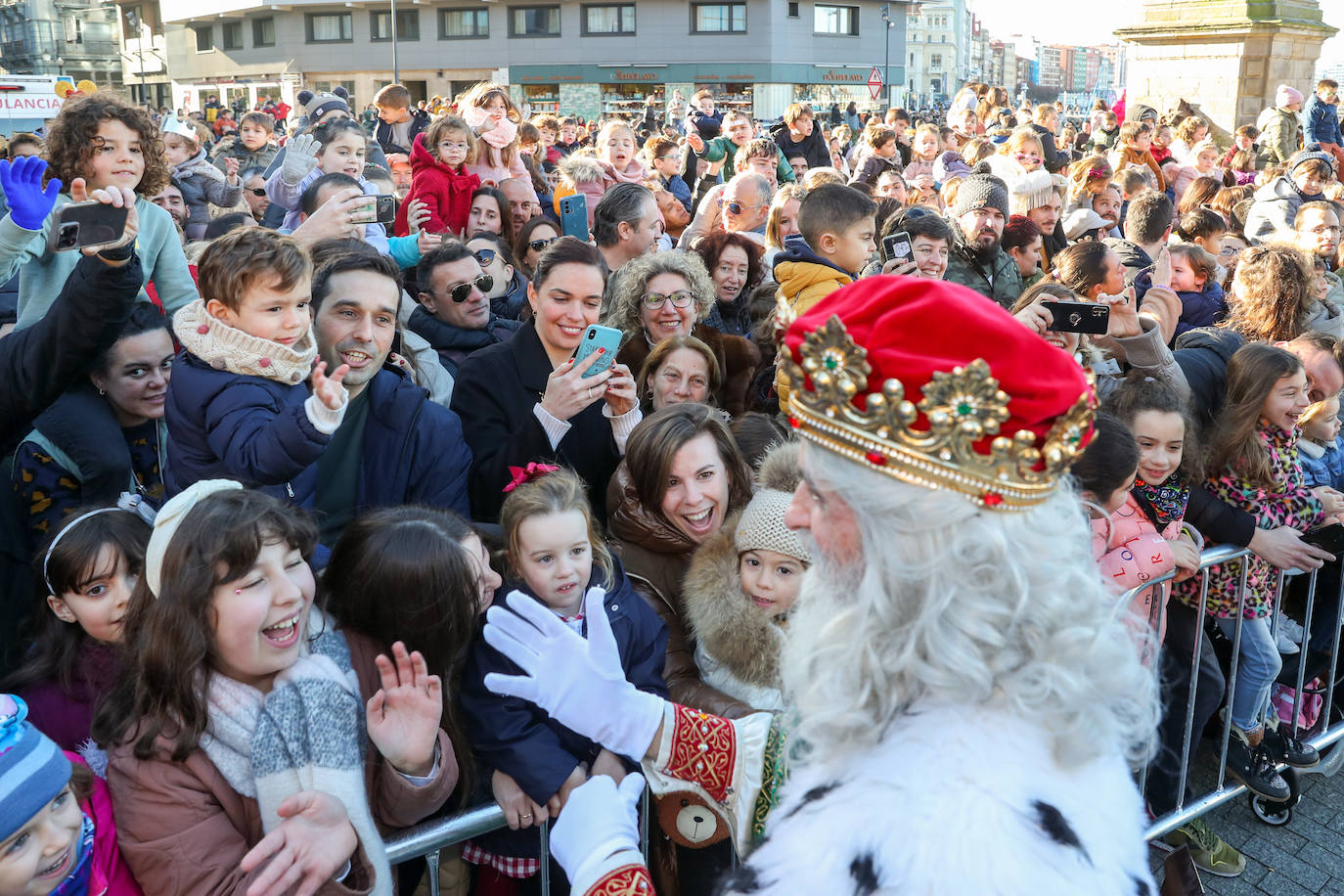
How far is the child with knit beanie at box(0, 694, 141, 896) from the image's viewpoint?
71.9 inches

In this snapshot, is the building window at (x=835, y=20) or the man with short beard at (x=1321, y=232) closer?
the man with short beard at (x=1321, y=232)

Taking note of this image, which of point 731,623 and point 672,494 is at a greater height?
point 672,494

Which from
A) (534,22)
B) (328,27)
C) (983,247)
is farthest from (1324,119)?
(328,27)

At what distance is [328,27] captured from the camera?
5153cm

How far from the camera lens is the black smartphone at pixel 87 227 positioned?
3.12 m

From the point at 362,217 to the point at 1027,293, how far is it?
9.26ft

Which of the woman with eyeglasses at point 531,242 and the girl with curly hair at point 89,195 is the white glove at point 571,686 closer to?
the girl with curly hair at point 89,195

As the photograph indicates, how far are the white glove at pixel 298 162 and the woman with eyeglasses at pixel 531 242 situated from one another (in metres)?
1.52

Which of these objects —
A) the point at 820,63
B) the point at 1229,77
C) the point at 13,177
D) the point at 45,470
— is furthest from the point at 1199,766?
the point at 820,63

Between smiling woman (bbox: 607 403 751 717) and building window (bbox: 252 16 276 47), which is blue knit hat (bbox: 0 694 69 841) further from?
building window (bbox: 252 16 276 47)

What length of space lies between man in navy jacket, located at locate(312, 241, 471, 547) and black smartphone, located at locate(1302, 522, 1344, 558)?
3.11 meters

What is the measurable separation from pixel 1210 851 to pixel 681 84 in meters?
48.8

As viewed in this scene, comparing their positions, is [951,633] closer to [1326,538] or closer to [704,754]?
[704,754]

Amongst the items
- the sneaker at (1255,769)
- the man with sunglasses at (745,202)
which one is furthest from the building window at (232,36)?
the sneaker at (1255,769)
